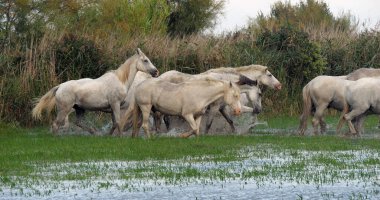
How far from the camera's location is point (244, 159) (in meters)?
19.5

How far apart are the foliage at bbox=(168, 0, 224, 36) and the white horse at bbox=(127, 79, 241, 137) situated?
43153 mm

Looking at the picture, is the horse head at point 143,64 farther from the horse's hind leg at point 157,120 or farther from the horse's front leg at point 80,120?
the horse's front leg at point 80,120

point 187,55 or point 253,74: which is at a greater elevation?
point 187,55

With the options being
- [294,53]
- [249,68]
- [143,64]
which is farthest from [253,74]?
[294,53]

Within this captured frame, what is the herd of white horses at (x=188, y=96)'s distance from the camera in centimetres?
2508

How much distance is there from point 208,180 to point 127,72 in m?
11.4

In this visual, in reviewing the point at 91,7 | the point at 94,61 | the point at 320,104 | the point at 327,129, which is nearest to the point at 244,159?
the point at 320,104

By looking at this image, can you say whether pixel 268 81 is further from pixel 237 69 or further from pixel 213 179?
pixel 213 179

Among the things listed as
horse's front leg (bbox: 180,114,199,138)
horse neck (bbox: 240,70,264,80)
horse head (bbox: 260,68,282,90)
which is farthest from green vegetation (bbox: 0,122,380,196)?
horse head (bbox: 260,68,282,90)

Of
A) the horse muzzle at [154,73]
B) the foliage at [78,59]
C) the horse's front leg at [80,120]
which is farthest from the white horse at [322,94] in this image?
the foliage at [78,59]

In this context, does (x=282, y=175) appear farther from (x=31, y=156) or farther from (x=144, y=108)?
(x=144, y=108)

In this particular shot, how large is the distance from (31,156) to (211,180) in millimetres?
5498

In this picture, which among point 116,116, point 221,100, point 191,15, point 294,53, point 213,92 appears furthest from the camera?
point 191,15

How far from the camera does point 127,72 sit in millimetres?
27156
